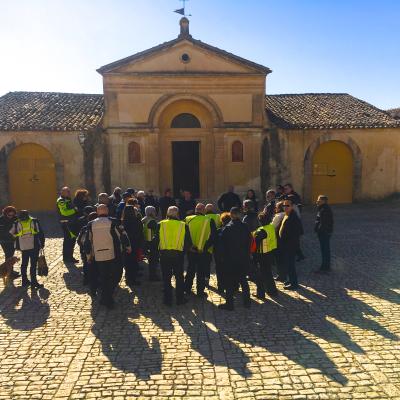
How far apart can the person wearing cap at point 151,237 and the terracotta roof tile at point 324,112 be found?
1180 centimetres

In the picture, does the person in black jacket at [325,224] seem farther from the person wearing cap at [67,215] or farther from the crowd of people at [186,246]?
the person wearing cap at [67,215]

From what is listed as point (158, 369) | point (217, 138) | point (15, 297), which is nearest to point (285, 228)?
point (158, 369)

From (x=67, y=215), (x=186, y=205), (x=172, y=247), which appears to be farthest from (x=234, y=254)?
(x=67, y=215)

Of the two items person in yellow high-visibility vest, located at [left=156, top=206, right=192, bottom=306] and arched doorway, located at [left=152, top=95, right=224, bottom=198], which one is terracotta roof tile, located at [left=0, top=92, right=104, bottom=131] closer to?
arched doorway, located at [left=152, top=95, right=224, bottom=198]

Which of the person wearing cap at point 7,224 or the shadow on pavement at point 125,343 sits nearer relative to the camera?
the shadow on pavement at point 125,343

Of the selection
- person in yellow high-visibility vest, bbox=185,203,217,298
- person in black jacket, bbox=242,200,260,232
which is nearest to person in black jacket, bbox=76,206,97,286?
person in yellow high-visibility vest, bbox=185,203,217,298

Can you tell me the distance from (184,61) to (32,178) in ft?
29.5

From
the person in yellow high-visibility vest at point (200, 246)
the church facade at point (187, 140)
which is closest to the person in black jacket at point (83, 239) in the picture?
the person in yellow high-visibility vest at point (200, 246)

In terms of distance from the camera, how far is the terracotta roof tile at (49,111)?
57.0ft

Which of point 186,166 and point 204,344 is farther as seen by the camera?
point 186,166

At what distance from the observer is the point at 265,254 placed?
7.19m

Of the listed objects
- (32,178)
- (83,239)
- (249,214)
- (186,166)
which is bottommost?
(83,239)

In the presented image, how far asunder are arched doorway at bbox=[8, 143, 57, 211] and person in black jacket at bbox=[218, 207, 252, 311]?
540 inches

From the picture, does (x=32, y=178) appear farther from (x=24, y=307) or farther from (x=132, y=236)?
(x=24, y=307)
